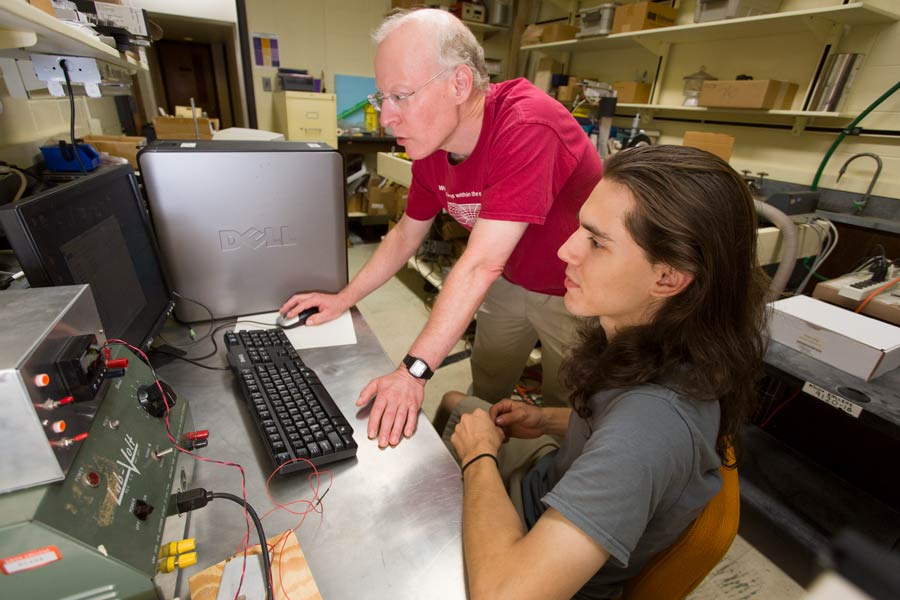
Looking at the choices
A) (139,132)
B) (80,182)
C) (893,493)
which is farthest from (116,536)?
(139,132)

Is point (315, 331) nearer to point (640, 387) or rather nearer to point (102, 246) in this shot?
point (102, 246)

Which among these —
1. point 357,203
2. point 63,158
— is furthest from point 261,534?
point 357,203

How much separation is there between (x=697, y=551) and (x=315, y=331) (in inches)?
35.4

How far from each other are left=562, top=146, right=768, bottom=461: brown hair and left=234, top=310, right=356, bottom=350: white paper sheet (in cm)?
63

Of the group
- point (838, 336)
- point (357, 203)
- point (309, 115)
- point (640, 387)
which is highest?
point (309, 115)

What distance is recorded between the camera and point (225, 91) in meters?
5.34

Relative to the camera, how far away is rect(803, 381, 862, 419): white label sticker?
1003mm

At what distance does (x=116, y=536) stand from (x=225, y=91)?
20.2ft

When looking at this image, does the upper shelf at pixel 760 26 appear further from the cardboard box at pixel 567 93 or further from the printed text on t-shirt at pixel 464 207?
the printed text on t-shirt at pixel 464 207

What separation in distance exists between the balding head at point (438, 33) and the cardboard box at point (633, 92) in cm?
247

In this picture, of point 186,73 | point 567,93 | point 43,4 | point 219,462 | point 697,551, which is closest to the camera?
point 697,551

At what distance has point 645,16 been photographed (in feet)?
9.17

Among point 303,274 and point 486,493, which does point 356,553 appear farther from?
point 303,274

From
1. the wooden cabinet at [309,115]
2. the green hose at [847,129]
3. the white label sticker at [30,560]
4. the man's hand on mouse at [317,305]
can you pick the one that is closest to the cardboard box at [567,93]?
the green hose at [847,129]
